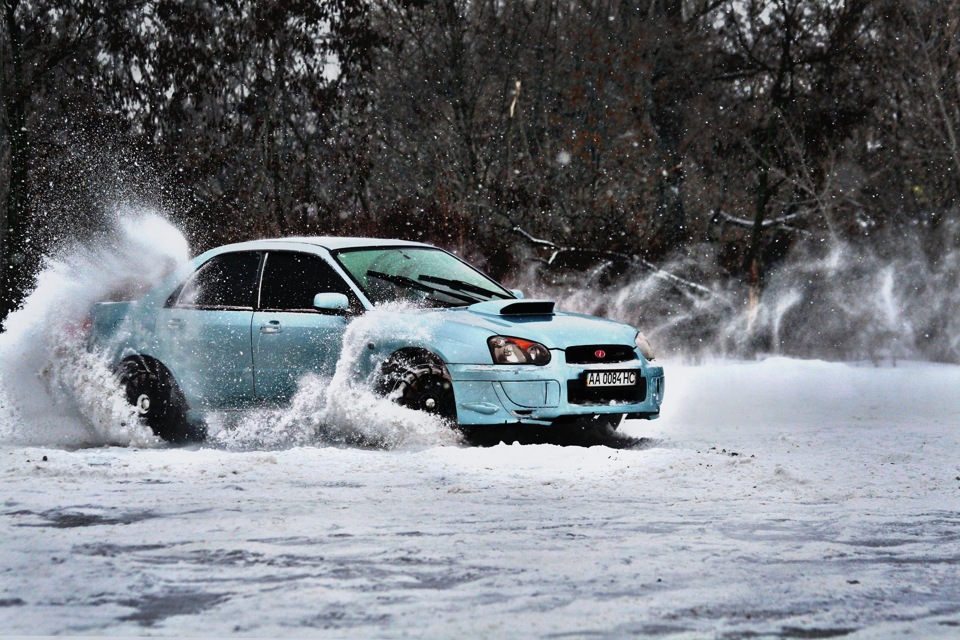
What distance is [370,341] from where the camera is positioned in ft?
30.1

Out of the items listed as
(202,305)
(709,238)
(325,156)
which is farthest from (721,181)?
(202,305)

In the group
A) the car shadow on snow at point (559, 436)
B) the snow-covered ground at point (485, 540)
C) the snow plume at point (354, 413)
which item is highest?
the snow plume at point (354, 413)

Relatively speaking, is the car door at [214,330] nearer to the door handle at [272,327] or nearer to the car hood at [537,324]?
the door handle at [272,327]

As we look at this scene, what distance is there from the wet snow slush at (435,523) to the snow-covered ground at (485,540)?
0.02m

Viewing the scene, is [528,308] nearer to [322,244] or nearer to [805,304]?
[322,244]

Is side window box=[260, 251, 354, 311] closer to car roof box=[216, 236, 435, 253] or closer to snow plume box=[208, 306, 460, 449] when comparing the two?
car roof box=[216, 236, 435, 253]

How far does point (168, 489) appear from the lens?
7.48 metres

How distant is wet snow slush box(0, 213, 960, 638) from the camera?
4.68 metres

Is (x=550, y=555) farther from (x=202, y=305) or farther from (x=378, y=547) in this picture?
(x=202, y=305)

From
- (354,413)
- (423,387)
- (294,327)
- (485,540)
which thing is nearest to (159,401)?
(294,327)

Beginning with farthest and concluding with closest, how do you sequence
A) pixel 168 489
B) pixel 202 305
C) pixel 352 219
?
pixel 352 219
pixel 202 305
pixel 168 489

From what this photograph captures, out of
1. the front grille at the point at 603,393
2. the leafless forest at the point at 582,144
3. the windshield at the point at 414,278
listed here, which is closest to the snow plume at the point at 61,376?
the windshield at the point at 414,278

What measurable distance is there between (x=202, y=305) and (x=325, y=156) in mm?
11676

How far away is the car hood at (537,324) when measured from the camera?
8984 mm
